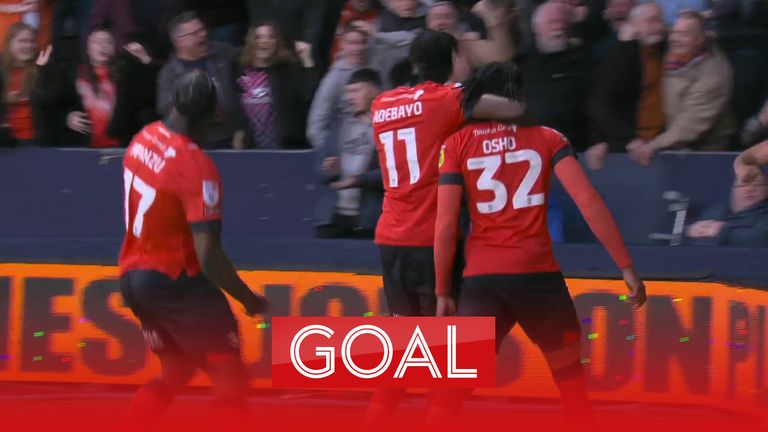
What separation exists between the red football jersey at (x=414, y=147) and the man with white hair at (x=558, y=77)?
1.93 metres

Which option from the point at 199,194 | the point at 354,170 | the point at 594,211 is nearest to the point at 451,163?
the point at 594,211

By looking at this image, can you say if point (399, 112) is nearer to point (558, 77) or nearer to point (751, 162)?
point (558, 77)

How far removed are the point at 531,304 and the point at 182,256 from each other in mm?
1559

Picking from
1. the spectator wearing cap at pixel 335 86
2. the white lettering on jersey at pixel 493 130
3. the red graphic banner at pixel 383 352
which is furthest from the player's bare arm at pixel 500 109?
the spectator wearing cap at pixel 335 86

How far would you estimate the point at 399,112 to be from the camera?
765 cm

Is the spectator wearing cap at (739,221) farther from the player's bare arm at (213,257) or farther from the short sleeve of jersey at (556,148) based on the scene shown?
the player's bare arm at (213,257)

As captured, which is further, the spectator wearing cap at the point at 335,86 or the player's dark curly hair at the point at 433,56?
the spectator wearing cap at the point at 335,86

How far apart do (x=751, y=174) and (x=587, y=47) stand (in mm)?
1329

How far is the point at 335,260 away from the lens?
30.3 feet

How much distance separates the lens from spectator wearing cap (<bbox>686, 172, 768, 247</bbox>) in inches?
351

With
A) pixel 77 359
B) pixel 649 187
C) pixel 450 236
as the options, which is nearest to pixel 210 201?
pixel 450 236

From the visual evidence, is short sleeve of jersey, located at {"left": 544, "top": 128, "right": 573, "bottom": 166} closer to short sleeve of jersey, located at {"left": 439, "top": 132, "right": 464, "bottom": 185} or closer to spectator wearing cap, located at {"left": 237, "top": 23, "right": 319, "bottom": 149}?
short sleeve of jersey, located at {"left": 439, "top": 132, "right": 464, "bottom": 185}

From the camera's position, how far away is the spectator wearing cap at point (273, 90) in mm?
10078

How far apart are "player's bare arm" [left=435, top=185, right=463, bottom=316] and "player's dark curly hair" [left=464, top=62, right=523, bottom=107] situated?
448 millimetres
